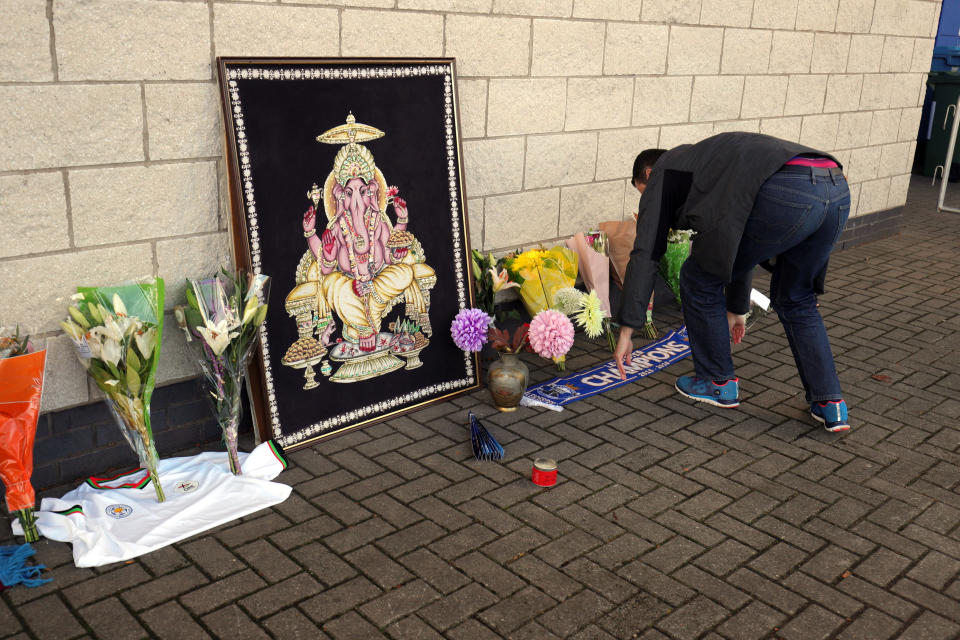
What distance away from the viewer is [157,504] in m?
3.60

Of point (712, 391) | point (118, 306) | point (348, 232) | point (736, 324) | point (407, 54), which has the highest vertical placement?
point (407, 54)

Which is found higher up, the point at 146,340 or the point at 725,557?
the point at 146,340

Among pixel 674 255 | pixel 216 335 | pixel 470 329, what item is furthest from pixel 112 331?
pixel 674 255

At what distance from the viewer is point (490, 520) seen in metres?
3.53

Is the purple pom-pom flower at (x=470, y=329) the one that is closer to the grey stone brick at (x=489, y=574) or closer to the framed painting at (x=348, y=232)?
the framed painting at (x=348, y=232)

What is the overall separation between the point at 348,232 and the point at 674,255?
2.61 m

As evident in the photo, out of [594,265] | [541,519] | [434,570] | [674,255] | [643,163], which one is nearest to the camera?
[434,570]

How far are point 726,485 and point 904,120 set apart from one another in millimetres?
6759

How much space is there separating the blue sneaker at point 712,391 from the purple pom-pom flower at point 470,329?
1.23 metres

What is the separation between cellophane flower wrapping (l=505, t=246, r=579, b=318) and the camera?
5047mm

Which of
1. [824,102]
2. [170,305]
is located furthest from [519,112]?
[824,102]

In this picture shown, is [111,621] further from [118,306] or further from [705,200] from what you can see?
[705,200]

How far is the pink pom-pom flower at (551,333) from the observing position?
459 cm

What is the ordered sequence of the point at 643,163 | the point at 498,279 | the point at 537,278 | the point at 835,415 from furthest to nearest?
the point at 537,278 < the point at 498,279 < the point at 643,163 < the point at 835,415
